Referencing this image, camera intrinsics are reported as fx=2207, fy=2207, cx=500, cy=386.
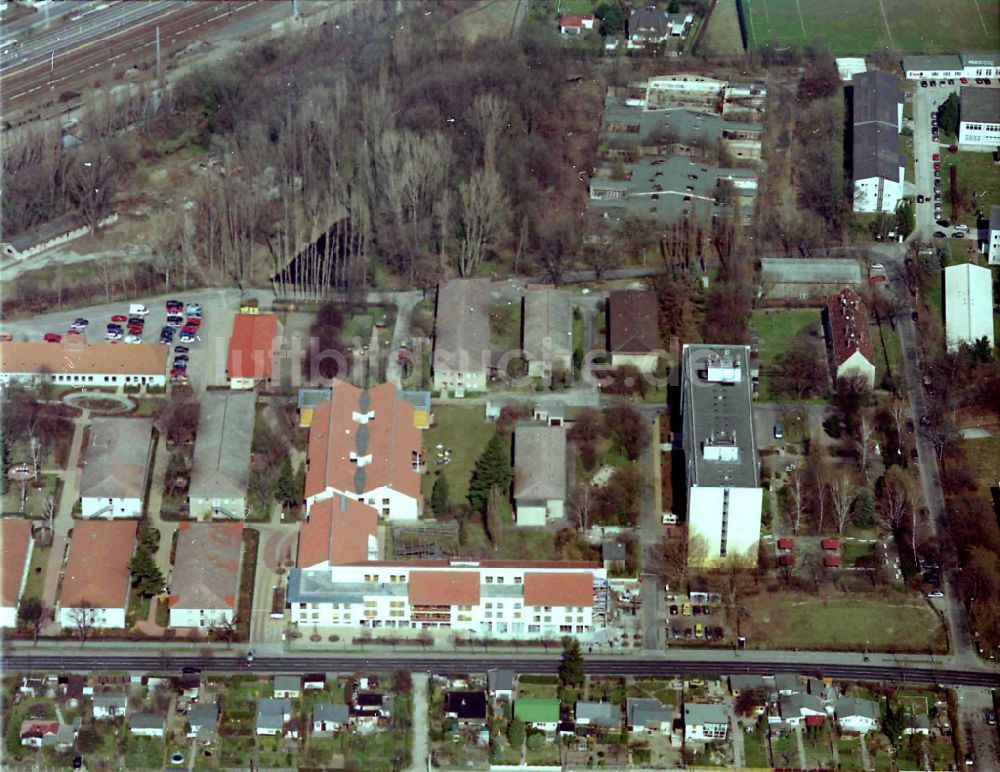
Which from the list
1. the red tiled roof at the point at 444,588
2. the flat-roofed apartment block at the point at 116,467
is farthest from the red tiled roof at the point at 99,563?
the red tiled roof at the point at 444,588

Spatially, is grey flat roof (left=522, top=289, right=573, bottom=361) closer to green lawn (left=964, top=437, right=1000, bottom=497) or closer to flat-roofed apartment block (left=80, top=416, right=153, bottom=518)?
flat-roofed apartment block (left=80, top=416, right=153, bottom=518)

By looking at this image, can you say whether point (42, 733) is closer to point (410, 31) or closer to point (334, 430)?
point (334, 430)

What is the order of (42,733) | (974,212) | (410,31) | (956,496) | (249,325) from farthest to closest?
1. (410,31)
2. (974,212)
3. (249,325)
4. (956,496)
5. (42,733)

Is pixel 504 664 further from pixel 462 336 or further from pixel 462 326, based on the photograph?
pixel 462 326

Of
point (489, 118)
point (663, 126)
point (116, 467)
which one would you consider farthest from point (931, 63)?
point (116, 467)

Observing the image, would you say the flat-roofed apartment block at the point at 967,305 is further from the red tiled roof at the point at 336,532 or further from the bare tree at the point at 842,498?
the red tiled roof at the point at 336,532

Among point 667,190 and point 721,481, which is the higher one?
point 667,190

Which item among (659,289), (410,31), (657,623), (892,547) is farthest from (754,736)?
(410,31)
